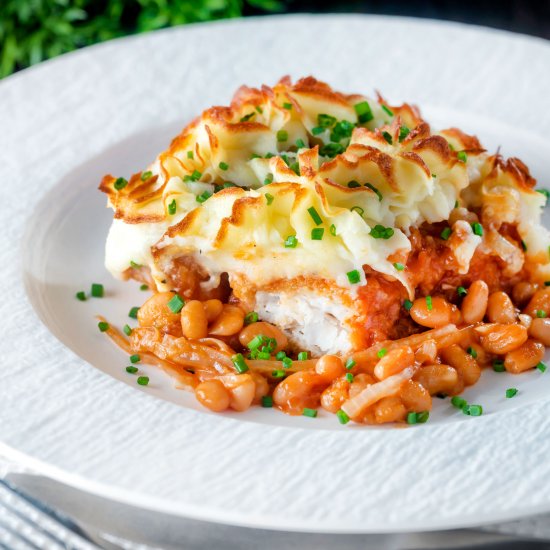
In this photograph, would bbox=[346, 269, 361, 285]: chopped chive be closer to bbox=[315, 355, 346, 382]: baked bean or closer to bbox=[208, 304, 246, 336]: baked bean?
bbox=[315, 355, 346, 382]: baked bean

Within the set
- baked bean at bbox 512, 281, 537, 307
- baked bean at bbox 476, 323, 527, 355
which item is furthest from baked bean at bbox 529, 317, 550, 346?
baked bean at bbox 512, 281, 537, 307

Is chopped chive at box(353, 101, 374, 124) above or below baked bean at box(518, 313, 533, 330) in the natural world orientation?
above

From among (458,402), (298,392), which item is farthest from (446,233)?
(298,392)

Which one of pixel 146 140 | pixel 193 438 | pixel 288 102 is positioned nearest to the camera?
pixel 193 438

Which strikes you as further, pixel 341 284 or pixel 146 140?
pixel 146 140

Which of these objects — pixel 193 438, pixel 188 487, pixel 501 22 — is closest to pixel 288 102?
pixel 193 438

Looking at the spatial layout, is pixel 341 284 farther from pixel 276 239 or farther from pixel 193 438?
pixel 193 438

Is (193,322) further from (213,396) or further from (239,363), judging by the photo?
(213,396)
